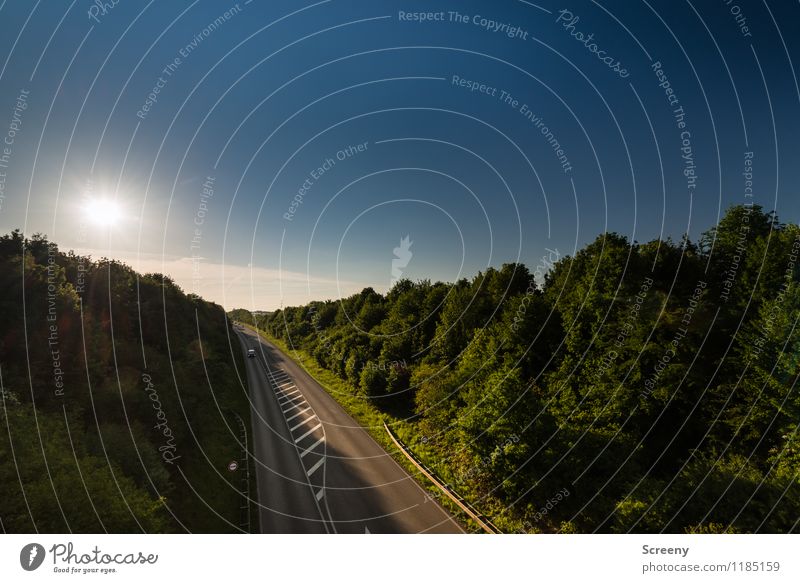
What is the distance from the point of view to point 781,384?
51.1ft

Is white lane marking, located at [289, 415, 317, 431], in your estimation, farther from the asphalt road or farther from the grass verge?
the grass verge

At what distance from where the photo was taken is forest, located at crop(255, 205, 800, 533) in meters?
12.7

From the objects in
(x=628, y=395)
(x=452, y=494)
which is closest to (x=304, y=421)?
(x=452, y=494)

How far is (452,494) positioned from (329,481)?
23.1 ft

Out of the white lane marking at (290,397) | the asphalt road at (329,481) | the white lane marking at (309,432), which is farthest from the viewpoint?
the white lane marking at (290,397)

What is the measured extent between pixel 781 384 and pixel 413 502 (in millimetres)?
20147

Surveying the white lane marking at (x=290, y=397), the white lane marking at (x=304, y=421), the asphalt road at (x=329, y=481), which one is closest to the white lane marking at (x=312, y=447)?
the asphalt road at (x=329, y=481)

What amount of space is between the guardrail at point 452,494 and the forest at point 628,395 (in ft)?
2.25

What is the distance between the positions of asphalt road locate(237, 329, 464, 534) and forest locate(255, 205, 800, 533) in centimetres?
291
